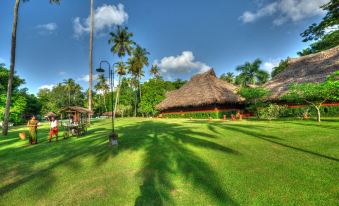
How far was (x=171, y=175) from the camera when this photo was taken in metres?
5.30

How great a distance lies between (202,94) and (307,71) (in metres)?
13.9

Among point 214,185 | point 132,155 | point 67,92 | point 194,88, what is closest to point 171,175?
point 214,185

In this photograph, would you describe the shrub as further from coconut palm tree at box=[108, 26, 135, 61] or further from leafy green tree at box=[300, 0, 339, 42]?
coconut palm tree at box=[108, 26, 135, 61]

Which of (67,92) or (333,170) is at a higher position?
(67,92)

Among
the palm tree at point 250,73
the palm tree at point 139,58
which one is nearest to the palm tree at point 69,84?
the palm tree at point 139,58

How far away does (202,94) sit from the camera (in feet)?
94.9

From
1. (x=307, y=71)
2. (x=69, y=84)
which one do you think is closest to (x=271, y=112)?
(x=307, y=71)

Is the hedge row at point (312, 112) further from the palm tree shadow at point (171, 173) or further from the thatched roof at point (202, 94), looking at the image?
the palm tree shadow at point (171, 173)

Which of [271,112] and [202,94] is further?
[202,94]

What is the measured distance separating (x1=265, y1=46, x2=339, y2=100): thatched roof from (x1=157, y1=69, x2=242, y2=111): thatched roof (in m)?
5.76

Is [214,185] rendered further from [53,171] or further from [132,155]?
[53,171]

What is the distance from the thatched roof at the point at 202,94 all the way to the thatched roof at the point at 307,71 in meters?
5.76

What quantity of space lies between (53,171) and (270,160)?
6.98 m

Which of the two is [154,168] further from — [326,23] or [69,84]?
[69,84]
